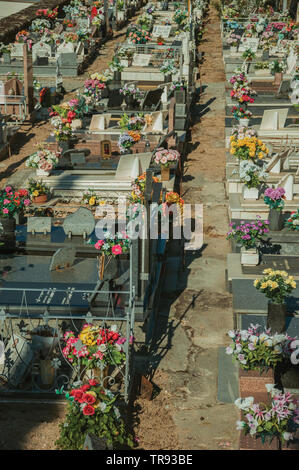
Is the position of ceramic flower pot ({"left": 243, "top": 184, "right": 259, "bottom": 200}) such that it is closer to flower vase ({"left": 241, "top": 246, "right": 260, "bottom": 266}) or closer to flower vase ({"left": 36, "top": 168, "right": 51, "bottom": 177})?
flower vase ({"left": 241, "top": 246, "right": 260, "bottom": 266})

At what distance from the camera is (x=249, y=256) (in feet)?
49.0

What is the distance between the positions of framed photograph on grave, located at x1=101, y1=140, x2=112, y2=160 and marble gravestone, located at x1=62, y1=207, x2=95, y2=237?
5.69m

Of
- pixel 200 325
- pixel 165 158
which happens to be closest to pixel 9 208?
pixel 200 325

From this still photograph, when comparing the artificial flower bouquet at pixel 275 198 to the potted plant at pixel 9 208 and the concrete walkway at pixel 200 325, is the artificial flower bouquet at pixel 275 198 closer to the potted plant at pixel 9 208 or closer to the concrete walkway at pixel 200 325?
the concrete walkway at pixel 200 325

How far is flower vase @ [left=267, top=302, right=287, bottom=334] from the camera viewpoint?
11.9 meters

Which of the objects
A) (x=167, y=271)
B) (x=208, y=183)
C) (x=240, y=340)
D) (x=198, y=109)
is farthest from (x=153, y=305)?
(x=198, y=109)

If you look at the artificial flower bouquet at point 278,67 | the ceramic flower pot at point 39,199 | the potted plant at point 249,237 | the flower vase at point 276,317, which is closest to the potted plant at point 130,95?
the artificial flower bouquet at point 278,67

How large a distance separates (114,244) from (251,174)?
5225 millimetres

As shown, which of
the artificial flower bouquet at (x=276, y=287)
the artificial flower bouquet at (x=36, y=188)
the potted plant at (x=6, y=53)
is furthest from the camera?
the potted plant at (x=6, y=53)

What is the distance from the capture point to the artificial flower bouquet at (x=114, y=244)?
13.8 metres

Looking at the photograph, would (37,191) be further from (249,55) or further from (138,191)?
(249,55)

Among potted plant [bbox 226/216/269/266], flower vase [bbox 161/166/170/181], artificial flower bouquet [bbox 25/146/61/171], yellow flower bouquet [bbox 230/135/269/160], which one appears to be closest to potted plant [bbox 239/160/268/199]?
yellow flower bouquet [bbox 230/135/269/160]

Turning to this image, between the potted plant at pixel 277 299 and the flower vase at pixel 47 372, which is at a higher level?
the potted plant at pixel 277 299

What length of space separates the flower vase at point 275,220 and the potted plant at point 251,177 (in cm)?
170
